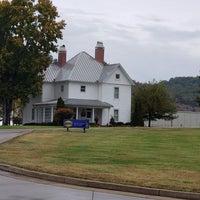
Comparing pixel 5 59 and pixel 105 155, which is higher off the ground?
pixel 5 59

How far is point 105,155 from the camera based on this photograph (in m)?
20.9

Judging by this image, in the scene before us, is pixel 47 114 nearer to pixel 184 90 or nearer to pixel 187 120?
pixel 187 120

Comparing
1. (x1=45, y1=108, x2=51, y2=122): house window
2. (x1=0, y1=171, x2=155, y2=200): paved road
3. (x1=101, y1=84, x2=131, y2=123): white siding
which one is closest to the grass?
(x1=0, y1=171, x2=155, y2=200): paved road

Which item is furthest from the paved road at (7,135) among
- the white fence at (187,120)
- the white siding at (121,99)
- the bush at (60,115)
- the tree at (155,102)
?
the white fence at (187,120)

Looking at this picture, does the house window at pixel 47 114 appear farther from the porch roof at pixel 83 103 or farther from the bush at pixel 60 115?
the bush at pixel 60 115

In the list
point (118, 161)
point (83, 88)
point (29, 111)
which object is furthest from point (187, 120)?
point (118, 161)

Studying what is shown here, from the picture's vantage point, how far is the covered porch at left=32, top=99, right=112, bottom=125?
216 feet

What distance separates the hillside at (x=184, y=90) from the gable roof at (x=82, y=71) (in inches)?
2116

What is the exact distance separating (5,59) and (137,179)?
47440 mm

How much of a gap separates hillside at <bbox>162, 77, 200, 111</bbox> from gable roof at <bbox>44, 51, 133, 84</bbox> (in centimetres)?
5375

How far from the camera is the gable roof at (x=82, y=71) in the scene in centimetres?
6794

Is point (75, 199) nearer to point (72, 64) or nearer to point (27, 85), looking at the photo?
point (27, 85)

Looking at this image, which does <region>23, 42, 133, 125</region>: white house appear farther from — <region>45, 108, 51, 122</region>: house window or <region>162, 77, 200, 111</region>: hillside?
<region>162, 77, 200, 111</region>: hillside

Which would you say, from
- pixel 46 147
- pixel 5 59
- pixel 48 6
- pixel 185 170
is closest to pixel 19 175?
pixel 185 170
